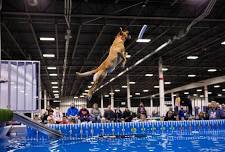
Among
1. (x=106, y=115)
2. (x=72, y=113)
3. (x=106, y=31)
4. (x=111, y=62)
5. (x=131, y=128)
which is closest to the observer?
(x=111, y=62)

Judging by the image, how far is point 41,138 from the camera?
43.4 feet

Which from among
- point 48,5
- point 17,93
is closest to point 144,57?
point 48,5

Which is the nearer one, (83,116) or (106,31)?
(83,116)

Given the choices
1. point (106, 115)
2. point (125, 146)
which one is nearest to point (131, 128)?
point (106, 115)

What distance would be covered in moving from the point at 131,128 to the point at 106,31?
5558 millimetres

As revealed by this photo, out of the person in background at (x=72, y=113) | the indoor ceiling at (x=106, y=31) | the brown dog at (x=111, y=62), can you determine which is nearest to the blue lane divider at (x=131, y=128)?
the person in background at (x=72, y=113)

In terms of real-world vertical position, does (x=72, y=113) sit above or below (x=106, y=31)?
below

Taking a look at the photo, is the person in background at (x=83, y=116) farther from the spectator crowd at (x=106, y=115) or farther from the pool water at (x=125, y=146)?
the pool water at (x=125, y=146)

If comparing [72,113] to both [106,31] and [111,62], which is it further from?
[111,62]

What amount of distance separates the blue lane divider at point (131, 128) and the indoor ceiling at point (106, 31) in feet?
15.5

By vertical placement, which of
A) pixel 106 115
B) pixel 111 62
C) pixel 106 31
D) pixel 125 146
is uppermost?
pixel 106 31

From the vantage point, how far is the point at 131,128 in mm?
15375

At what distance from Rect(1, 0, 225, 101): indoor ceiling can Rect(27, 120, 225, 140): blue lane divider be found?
186 inches

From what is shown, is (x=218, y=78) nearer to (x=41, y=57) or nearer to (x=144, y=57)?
(x=144, y=57)
